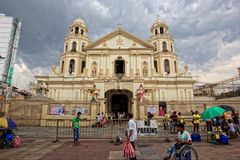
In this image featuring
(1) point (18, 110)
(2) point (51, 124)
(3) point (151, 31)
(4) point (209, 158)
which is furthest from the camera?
(3) point (151, 31)

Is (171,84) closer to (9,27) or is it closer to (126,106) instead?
(126,106)

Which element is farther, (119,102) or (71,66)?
(71,66)

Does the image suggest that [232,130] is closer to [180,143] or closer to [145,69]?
[180,143]

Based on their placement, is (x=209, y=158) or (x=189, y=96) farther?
(x=189, y=96)

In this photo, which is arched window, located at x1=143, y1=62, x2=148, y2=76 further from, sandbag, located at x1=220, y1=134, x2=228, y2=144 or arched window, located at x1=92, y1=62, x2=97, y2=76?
sandbag, located at x1=220, y1=134, x2=228, y2=144

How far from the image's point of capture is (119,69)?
108 feet

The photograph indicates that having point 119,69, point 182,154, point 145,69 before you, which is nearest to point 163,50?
point 145,69

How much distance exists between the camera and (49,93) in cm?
3095

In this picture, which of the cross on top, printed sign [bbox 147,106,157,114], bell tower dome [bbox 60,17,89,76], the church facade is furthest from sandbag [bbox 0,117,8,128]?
the cross on top

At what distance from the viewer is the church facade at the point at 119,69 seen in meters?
30.0

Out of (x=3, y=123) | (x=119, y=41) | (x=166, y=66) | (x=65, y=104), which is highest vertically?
(x=119, y=41)

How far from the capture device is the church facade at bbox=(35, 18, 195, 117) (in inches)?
1182

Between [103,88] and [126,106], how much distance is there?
7861 millimetres

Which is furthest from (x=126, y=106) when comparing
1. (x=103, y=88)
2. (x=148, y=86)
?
(x=103, y=88)
